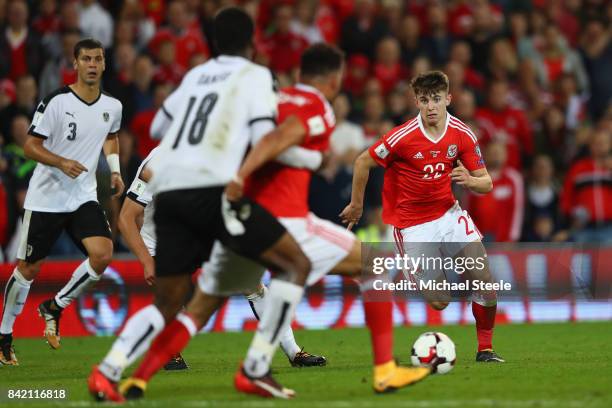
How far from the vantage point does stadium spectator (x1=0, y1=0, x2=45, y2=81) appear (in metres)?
16.0

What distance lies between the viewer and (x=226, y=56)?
7465 mm

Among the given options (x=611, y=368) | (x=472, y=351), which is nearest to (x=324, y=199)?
(x=472, y=351)

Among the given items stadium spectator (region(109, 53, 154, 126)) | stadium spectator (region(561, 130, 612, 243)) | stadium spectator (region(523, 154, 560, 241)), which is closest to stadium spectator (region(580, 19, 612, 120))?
stadium spectator (region(523, 154, 560, 241))

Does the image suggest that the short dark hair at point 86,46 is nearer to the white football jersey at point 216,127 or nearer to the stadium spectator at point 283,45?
the white football jersey at point 216,127

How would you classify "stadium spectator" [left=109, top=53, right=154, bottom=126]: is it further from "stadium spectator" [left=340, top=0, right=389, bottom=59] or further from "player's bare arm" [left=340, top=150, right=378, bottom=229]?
"player's bare arm" [left=340, top=150, right=378, bottom=229]

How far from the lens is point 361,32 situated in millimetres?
18453

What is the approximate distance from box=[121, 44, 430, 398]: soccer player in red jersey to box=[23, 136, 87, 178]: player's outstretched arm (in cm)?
271

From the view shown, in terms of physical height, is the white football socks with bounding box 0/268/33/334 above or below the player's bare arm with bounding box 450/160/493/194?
below

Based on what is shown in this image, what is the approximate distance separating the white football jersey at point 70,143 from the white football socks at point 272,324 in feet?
12.1

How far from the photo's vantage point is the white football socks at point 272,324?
7254 mm

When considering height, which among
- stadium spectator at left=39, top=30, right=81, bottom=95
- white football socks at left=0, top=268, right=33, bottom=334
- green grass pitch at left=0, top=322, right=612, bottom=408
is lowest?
green grass pitch at left=0, top=322, right=612, bottom=408

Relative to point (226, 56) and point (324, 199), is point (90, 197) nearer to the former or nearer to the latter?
point (226, 56)

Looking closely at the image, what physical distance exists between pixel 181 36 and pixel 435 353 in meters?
9.48

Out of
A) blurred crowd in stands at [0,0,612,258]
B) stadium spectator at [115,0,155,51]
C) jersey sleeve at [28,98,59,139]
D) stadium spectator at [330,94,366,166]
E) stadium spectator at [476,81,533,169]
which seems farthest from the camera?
stadium spectator at [476,81,533,169]
